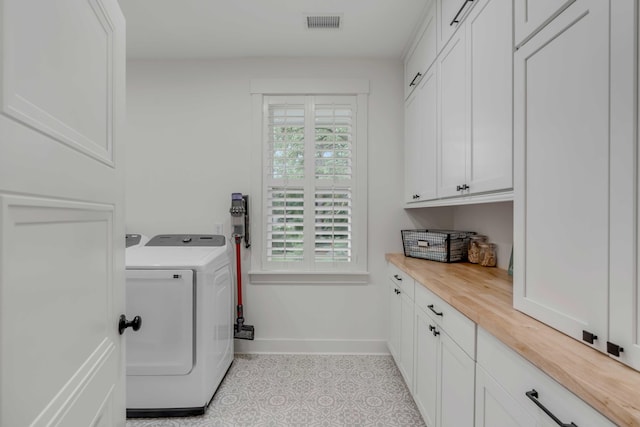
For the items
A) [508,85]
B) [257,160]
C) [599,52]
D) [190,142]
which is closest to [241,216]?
[257,160]

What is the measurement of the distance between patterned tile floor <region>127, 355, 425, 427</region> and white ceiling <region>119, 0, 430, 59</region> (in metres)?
2.53

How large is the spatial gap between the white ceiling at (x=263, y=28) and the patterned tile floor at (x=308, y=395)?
253 cm

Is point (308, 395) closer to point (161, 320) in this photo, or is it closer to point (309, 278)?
point (309, 278)

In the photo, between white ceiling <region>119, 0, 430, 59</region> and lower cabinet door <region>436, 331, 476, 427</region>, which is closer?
lower cabinet door <region>436, 331, 476, 427</region>

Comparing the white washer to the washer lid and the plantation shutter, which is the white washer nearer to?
the washer lid

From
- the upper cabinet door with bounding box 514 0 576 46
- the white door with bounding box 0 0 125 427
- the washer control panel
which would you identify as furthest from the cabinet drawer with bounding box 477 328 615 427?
the washer control panel

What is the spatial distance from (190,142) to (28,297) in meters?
2.37

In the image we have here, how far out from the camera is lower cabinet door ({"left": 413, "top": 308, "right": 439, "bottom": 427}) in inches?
61.0

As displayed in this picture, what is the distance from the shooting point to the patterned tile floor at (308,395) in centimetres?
185

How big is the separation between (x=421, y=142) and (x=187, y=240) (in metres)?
1.93

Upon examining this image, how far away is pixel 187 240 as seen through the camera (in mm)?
2484

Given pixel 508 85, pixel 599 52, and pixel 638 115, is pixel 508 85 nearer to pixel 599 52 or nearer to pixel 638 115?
pixel 599 52

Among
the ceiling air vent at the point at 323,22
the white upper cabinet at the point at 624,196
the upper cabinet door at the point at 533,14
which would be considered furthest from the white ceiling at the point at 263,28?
the white upper cabinet at the point at 624,196

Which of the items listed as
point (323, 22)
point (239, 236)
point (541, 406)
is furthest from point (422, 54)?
point (541, 406)
